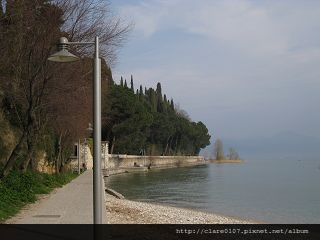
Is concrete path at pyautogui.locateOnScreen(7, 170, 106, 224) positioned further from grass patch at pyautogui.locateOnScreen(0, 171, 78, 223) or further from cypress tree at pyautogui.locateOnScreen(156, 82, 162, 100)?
cypress tree at pyautogui.locateOnScreen(156, 82, 162, 100)

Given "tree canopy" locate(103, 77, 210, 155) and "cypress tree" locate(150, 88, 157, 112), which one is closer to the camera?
"tree canopy" locate(103, 77, 210, 155)

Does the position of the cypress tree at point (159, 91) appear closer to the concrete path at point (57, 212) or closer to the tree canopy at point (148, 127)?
the tree canopy at point (148, 127)

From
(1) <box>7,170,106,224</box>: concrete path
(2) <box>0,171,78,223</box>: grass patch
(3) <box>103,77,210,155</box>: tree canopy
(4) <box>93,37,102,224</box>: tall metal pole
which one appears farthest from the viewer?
(3) <box>103,77,210,155</box>: tree canopy

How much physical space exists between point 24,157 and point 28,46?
32.6 feet

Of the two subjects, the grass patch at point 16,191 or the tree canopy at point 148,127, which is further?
the tree canopy at point 148,127

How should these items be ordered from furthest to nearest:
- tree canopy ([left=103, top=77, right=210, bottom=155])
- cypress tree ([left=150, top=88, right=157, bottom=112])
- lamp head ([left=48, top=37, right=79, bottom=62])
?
1. cypress tree ([left=150, top=88, right=157, bottom=112])
2. tree canopy ([left=103, top=77, right=210, bottom=155])
3. lamp head ([left=48, top=37, right=79, bottom=62])

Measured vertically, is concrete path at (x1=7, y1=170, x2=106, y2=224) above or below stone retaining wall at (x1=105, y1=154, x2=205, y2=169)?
below

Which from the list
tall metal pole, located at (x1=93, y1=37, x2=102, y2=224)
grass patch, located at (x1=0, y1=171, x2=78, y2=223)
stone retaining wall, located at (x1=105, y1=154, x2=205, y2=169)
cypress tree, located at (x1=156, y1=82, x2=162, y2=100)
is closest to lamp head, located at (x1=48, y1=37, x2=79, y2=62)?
tall metal pole, located at (x1=93, y1=37, x2=102, y2=224)

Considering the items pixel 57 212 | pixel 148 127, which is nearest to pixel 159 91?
pixel 148 127

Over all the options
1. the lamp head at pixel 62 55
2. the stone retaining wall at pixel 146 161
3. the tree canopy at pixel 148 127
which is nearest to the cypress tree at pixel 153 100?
the tree canopy at pixel 148 127

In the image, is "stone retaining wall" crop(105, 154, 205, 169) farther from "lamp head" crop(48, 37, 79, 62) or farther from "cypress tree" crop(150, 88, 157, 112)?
"lamp head" crop(48, 37, 79, 62)

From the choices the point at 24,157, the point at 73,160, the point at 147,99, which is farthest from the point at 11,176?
the point at 147,99

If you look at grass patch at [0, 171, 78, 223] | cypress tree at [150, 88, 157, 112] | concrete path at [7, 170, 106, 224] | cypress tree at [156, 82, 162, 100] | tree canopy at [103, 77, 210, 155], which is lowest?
concrete path at [7, 170, 106, 224]

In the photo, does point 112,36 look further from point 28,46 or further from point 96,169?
point 96,169
